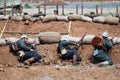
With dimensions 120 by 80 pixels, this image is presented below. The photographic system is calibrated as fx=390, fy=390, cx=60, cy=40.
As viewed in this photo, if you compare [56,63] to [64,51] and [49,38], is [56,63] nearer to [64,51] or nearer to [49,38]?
[64,51]

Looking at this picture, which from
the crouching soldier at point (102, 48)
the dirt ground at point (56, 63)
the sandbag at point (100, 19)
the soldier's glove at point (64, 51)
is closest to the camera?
the dirt ground at point (56, 63)

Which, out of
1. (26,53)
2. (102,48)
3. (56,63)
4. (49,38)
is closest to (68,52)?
(56,63)

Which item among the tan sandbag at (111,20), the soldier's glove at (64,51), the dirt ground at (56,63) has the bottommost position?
the dirt ground at (56,63)

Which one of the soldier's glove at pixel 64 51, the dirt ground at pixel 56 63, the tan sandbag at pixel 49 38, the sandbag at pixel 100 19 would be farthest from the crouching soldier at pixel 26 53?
the sandbag at pixel 100 19

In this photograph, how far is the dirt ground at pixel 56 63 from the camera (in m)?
10.9

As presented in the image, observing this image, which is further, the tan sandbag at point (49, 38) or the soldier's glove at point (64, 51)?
the tan sandbag at point (49, 38)

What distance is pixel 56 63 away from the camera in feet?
44.4

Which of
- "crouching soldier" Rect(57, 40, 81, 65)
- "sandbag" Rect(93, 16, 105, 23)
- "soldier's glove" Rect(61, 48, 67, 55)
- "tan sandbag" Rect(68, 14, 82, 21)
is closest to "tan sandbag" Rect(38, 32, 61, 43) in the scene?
"crouching soldier" Rect(57, 40, 81, 65)

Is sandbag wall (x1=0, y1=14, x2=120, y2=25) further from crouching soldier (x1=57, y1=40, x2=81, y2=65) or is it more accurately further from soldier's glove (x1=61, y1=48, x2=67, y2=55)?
soldier's glove (x1=61, y1=48, x2=67, y2=55)

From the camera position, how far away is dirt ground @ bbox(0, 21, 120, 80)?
10.9m

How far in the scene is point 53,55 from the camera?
14578mm

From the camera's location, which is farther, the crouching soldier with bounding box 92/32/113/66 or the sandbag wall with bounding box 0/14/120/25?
the sandbag wall with bounding box 0/14/120/25

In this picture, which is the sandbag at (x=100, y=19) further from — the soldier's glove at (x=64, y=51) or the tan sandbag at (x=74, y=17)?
the soldier's glove at (x=64, y=51)

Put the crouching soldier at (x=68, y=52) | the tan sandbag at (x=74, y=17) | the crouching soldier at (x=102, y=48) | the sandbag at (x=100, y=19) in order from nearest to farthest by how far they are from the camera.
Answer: the crouching soldier at (x=102, y=48)
the crouching soldier at (x=68, y=52)
the sandbag at (x=100, y=19)
the tan sandbag at (x=74, y=17)
